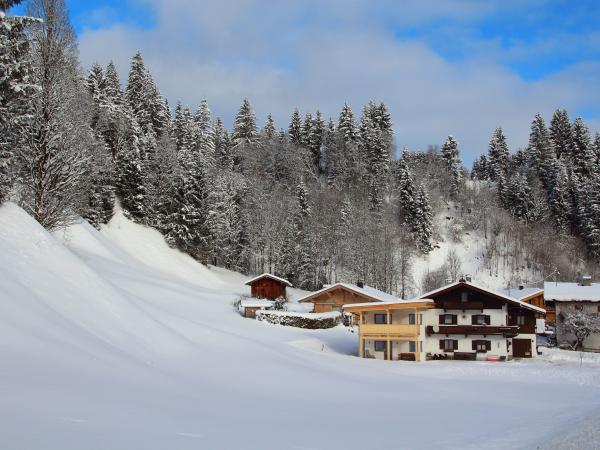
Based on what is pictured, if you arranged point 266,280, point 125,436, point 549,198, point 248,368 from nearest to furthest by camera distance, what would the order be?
1. point 125,436
2. point 248,368
3. point 266,280
4. point 549,198

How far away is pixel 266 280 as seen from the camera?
64375mm

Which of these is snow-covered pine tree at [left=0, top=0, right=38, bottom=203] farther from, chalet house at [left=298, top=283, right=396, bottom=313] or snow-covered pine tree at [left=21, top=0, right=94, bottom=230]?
chalet house at [left=298, top=283, right=396, bottom=313]

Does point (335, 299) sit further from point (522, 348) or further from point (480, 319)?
point (522, 348)

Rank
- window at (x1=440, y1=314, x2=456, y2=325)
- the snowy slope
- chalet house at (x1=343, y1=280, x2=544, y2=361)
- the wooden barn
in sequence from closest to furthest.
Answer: the snowy slope, chalet house at (x1=343, y1=280, x2=544, y2=361), window at (x1=440, y1=314, x2=456, y2=325), the wooden barn

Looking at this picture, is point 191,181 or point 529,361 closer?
point 529,361

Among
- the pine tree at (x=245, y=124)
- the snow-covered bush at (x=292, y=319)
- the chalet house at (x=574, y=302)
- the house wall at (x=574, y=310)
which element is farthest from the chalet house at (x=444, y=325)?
the pine tree at (x=245, y=124)

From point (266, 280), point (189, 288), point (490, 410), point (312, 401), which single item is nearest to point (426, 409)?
point (490, 410)

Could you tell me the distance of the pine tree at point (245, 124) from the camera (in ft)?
365

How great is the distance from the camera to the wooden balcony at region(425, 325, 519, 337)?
143ft

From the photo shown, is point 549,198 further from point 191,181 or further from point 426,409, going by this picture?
point 426,409

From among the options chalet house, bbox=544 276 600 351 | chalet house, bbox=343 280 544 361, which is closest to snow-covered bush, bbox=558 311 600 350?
chalet house, bbox=544 276 600 351

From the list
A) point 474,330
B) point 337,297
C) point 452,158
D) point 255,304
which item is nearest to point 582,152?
point 452,158

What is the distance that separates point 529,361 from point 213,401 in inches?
1382

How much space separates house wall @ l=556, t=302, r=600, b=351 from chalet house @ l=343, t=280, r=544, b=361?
36.6 ft
